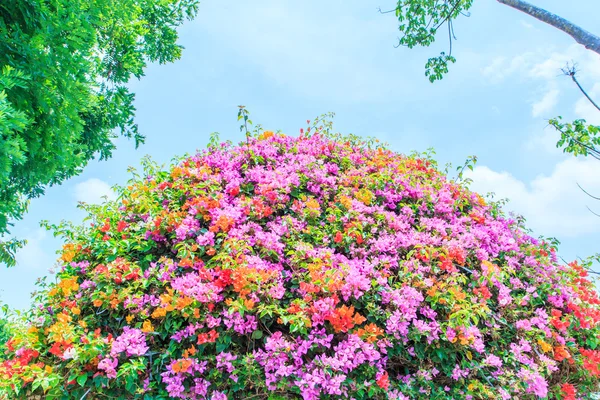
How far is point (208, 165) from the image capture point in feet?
14.1

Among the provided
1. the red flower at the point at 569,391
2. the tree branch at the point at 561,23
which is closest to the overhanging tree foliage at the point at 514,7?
the tree branch at the point at 561,23

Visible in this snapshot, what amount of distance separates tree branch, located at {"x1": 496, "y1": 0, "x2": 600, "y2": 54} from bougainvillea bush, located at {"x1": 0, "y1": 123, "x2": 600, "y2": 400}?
2.61m

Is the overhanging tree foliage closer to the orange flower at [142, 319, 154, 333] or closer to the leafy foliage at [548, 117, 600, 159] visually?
the leafy foliage at [548, 117, 600, 159]

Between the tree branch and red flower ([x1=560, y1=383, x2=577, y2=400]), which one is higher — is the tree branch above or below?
above

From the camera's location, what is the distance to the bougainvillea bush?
2.78m

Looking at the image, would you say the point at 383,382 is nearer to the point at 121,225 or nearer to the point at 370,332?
the point at 370,332

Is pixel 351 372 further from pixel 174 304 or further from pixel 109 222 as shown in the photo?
pixel 109 222

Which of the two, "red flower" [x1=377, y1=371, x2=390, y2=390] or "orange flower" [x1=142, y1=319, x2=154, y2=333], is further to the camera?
"orange flower" [x1=142, y1=319, x2=154, y2=333]

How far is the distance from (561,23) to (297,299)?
198 inches

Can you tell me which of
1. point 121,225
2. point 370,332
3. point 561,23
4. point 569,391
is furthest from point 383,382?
point 561,23

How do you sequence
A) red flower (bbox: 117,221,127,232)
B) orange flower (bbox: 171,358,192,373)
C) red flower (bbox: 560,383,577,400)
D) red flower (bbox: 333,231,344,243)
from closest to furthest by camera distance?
orange flower (bbox: 171,358,192,373) → red flower (bbox: 333,231,344,243) → red flower (bbox: 560,383,577,400) → red flower (bbox: 117,221,127,232)

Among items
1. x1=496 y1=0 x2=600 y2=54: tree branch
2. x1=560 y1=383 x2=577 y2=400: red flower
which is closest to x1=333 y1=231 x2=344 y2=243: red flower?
x1=560 y1=383 x2=577 y2=400: red flower

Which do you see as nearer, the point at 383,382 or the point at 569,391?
the point at 383,382

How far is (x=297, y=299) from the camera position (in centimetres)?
287
